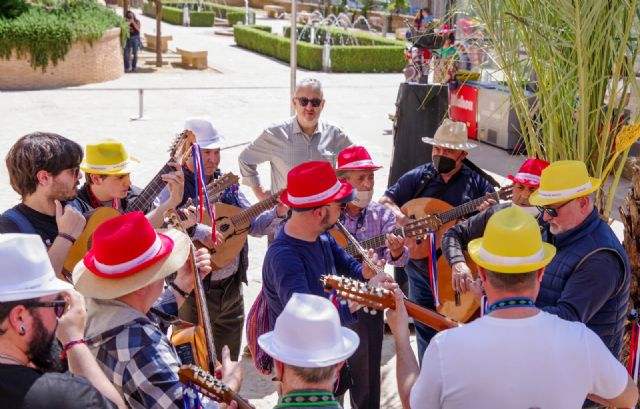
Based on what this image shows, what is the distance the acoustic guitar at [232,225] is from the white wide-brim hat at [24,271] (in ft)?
8.95

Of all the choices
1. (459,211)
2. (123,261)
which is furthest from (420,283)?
(123,261)

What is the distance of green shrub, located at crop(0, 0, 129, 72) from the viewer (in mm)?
21109

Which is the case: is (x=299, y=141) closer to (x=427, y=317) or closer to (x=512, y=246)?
(x=427, y=317)

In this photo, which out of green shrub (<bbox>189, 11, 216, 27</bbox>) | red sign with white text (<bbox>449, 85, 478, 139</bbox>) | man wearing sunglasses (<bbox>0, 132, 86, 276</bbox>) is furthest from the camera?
green shrub (<bbox>189, 11, 216, 27</bbox>)

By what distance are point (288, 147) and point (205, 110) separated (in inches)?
475

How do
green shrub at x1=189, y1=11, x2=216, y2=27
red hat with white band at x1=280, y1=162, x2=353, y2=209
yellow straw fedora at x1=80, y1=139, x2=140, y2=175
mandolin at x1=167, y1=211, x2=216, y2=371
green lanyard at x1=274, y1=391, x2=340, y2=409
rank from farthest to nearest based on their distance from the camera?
green shrub at x1=189, y1=11, x2=216, y2=27 → yellow straw fedora at x1=80, y1=139, x2=140, y2=175 → red hat with white band at x1=280, y1=162, x2=353, y2=209 → mandolin at x1=167, y1=211, x2=216, y2=371 → green lanyard at x1=274, y1=391, x2=340, y2=409

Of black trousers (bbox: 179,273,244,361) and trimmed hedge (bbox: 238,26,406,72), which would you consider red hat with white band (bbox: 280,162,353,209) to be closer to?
black trousers (bbox: 179,273,244,361)

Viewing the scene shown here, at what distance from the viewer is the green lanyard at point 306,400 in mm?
2779

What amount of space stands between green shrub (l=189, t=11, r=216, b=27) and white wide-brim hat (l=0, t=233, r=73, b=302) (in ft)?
127

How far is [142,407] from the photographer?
320 centimetres

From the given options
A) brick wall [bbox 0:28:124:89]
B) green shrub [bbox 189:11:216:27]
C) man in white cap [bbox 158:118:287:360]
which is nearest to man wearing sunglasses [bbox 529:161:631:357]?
man in white cap [bbox 158:118:287:360]

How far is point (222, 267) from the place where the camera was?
18.9ft

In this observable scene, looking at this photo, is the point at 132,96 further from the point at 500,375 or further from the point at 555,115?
the point at 500,375

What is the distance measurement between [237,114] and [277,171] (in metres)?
11.4
